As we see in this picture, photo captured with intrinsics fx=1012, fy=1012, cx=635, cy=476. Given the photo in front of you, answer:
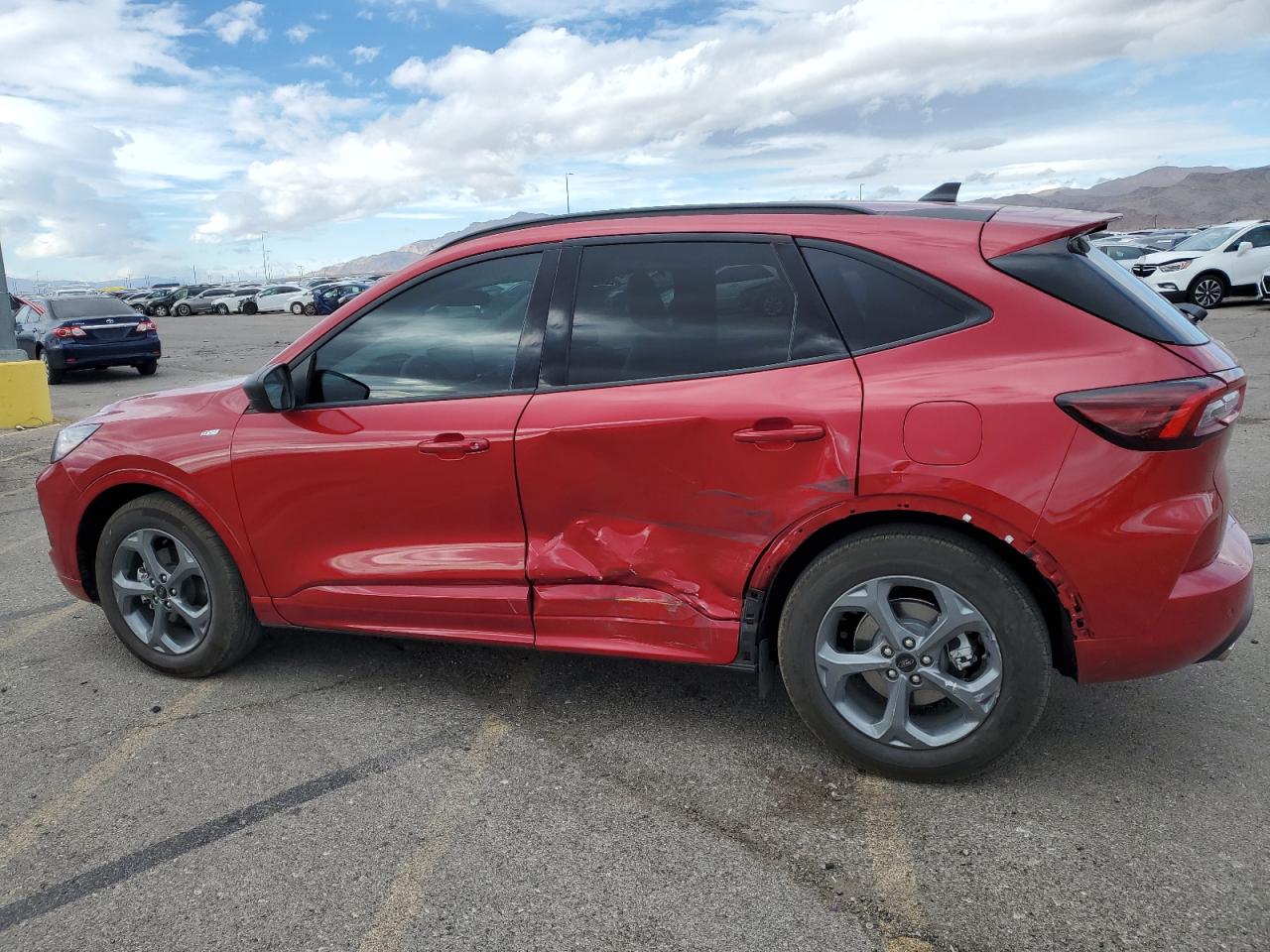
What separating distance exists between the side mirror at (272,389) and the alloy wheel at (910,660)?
6.75ft

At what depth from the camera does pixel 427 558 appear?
353 cm

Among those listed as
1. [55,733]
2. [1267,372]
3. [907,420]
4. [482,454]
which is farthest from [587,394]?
[1267,372]

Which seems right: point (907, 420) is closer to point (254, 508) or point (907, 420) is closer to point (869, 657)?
point (869, 657)

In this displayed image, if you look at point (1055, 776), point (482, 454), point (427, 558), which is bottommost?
point (1055, 776)

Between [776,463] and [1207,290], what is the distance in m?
20.5

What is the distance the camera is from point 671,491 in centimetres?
313

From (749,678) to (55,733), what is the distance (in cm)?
255

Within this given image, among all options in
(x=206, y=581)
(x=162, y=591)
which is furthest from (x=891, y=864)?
(x=162, y=591)

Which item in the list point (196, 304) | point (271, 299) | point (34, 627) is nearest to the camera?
point (34, 627)

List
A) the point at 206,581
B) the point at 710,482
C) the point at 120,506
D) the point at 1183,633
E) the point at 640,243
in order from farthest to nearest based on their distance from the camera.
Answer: the point at 120,506, the point at 206,581, the point at 640,243, the point at 710,482, the point at 1183,633

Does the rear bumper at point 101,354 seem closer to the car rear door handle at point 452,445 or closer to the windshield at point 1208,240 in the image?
the car rear door handle at point 452,445

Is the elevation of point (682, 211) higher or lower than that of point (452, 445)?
higher

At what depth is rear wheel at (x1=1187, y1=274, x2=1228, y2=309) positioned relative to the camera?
65.0 feet

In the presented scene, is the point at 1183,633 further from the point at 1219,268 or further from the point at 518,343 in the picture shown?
the point at 1219,268
